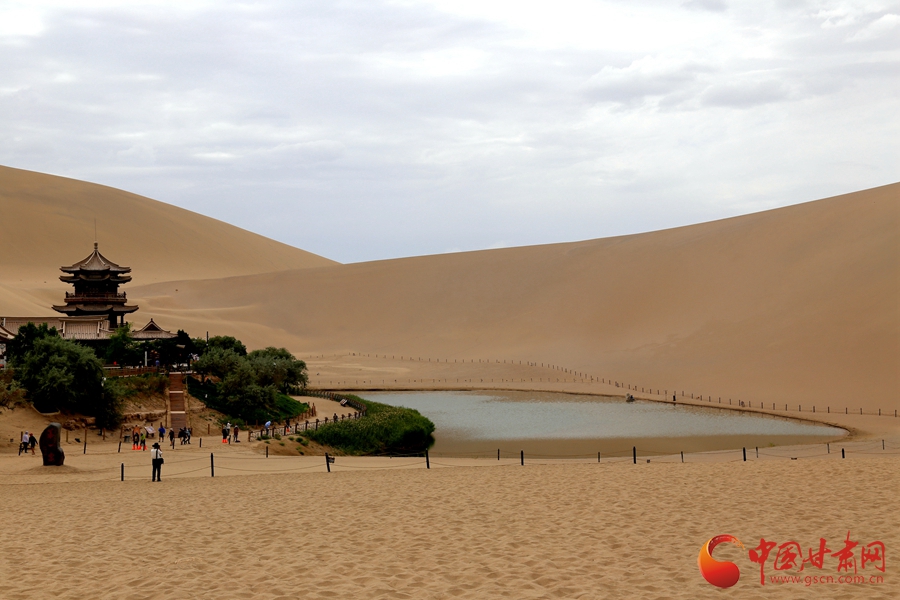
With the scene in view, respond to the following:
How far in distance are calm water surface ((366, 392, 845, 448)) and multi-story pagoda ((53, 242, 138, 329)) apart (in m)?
18.2

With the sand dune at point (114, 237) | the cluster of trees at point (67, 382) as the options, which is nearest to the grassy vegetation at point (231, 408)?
the cluster of trees at point (67, 382)

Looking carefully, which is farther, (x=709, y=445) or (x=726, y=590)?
(x=709, y=445)

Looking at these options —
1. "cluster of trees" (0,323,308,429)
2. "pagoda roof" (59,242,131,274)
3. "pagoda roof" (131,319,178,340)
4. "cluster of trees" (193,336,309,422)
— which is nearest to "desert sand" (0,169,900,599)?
"cluster of trees" (0,323,308,429)

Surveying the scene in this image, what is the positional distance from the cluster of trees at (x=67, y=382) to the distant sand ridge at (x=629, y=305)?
31532mm

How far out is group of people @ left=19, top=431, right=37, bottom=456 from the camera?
2594 cm

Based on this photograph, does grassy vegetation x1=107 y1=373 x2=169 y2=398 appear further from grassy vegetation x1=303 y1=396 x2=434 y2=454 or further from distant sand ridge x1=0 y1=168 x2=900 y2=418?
distant sand ridge x1=0 y1=168 x2=900 y2=418

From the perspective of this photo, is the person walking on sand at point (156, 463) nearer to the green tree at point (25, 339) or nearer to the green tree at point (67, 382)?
the green tree at point (67, 382)

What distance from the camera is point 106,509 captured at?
15.2m

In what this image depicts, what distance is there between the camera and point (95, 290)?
5259 centimetres

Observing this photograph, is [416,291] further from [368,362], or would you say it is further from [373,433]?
[373,433]

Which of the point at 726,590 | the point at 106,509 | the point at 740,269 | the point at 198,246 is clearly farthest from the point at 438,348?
the point at 198,246

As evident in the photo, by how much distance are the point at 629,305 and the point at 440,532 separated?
66.0 metres

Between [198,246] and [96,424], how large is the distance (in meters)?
122

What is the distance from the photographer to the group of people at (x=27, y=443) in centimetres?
2594
